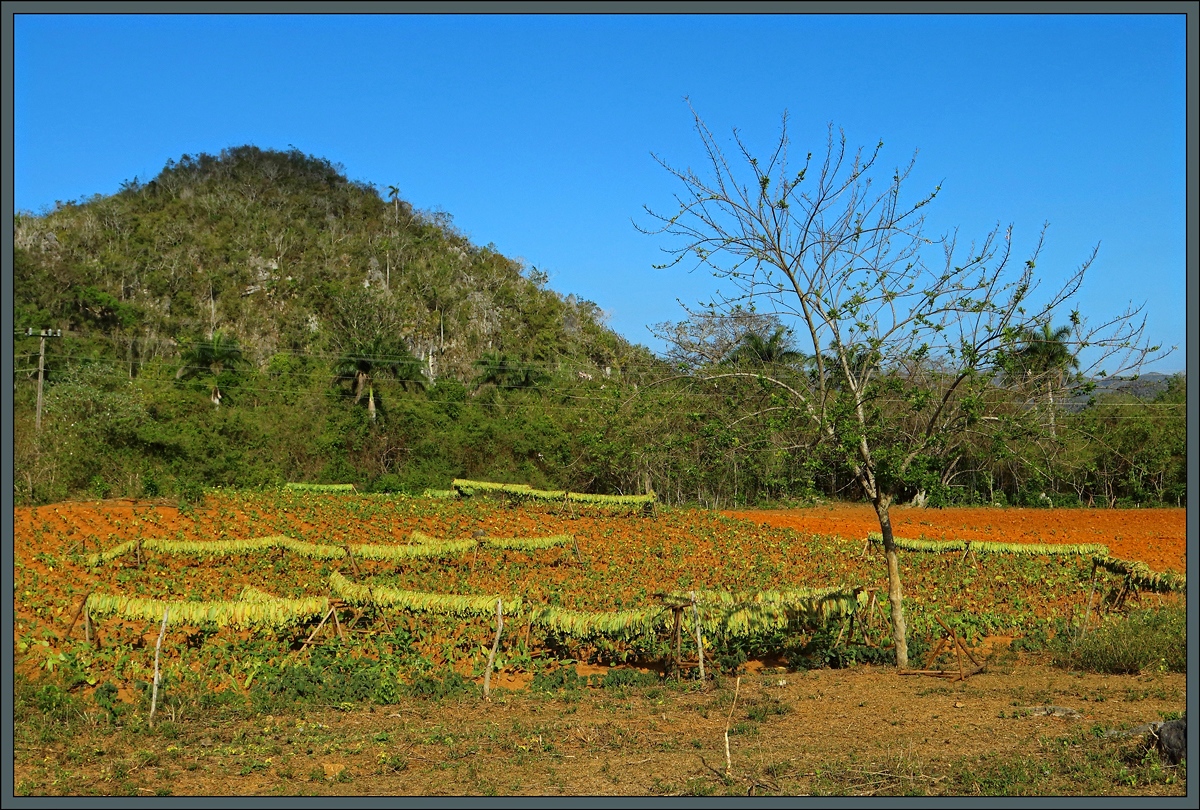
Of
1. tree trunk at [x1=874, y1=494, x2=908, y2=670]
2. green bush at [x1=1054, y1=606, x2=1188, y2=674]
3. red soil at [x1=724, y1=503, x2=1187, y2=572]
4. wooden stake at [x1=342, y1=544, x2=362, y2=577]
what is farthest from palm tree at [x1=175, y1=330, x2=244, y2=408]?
green bush at [x1=1054, y1=606, x2=1188, y2=674]

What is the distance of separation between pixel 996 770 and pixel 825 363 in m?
4.44

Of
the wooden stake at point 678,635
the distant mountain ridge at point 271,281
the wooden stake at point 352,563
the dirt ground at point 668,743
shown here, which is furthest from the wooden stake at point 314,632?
the distant mountain ridge at point 271,281

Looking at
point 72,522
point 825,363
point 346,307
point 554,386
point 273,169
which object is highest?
point 273,169

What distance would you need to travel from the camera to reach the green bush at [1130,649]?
31.1 ft

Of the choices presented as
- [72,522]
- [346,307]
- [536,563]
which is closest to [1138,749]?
[536,563]

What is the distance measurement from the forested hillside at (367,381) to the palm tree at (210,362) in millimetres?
133

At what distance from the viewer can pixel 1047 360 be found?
358 inches

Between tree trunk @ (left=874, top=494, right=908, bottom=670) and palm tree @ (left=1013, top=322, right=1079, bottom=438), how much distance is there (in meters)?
1.69

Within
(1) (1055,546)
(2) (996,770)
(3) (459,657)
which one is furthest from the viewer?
(1) (1055,546)

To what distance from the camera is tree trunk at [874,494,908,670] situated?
9.38 m

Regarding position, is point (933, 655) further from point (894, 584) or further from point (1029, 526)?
point (1029, 526)

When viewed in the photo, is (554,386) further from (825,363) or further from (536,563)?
(825,363)

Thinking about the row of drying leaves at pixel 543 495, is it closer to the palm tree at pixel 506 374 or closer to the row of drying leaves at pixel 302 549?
the row of drying leaves at pixel 302 549

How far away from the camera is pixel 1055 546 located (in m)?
18.6
